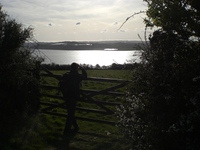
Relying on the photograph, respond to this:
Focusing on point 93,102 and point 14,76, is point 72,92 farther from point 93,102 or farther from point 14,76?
point 14,76

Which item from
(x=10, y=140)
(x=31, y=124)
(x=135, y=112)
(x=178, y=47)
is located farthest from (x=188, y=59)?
(x=31, y=124)

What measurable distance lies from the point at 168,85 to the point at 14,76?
5367 mm

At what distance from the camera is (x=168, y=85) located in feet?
17.1

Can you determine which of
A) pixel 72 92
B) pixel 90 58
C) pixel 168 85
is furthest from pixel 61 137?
pixel 90 58

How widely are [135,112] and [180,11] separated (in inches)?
80.4

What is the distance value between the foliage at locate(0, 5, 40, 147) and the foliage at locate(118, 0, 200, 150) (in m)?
4.27

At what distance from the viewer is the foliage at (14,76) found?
9.00 m

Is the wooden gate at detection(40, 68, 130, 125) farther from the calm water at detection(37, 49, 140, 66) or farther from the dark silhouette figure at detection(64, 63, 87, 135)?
the calm water at detection(37, 49, 140, 66)

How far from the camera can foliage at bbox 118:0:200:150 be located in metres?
4.82

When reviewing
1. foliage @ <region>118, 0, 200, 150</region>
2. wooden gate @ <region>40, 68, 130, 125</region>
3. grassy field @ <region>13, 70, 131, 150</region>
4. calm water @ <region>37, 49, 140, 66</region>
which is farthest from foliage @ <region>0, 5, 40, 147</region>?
foliage @ <region>118, 0, 200, 150</region>

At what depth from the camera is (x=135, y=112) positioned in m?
5.93

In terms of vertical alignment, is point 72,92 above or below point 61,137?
above

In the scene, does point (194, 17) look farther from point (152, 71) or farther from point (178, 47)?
point (152, 71)

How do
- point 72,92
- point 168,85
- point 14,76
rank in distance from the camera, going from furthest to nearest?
point 72,92, point 14,76, point 168,85
